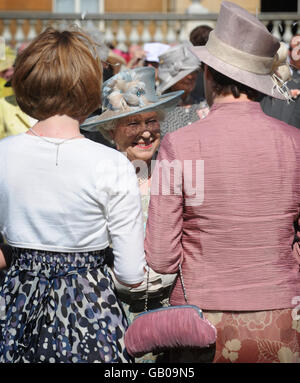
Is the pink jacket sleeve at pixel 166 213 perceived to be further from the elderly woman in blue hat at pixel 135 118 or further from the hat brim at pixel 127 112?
the hat brim at pixel 127 112

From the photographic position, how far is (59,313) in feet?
7.97

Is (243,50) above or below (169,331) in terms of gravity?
above

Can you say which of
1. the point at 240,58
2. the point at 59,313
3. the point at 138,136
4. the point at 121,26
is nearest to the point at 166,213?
the point at 59,313

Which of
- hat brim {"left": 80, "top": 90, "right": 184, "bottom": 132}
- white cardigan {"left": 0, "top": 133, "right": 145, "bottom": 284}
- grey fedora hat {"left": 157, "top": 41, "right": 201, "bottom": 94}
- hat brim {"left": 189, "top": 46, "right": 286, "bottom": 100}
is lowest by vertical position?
grey fedora hat {"left": 157, "top": 41, "right": 201, "bottom": 94}

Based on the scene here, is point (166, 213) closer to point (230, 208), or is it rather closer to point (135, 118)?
point (230, 208)

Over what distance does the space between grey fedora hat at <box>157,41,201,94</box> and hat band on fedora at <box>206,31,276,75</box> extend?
8.33 feet

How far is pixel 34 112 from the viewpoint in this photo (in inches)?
96.3

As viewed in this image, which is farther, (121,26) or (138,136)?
(121,26)

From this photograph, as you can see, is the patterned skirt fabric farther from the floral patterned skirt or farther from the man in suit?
the man in suit

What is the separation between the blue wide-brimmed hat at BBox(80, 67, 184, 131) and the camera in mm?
3539

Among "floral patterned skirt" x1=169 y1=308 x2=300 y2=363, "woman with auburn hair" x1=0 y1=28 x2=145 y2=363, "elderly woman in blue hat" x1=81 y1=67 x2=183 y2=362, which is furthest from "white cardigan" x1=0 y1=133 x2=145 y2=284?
"elderly woman in blue hat" x1=81 y1=67 x2=183 y2=362

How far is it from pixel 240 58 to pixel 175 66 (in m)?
2.72

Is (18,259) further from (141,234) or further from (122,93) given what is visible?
(122,93)
